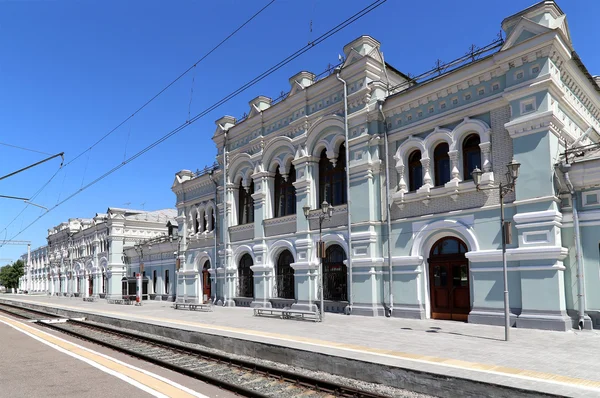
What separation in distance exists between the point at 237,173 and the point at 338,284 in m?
9.00

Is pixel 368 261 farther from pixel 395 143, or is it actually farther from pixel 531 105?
pixel 531 105

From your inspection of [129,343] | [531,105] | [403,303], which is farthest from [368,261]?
[129,343]

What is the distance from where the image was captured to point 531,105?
13.1 metres

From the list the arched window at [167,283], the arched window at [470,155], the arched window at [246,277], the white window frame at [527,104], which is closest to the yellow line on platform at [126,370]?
the arched window at [246,277]

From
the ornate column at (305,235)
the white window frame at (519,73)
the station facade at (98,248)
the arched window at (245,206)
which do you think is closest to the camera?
the white window frame at (519,73)

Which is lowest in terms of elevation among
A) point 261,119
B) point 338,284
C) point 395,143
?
point 338,284

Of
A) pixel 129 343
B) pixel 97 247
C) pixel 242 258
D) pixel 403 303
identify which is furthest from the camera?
pixel 97 247

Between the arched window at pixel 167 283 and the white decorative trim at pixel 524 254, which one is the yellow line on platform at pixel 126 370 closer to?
the white decorative trim at pixel 524 254

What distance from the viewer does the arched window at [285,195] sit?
70.6ft

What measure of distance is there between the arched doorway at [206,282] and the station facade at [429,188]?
2.72 m

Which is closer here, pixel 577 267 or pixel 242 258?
pixel 577 267

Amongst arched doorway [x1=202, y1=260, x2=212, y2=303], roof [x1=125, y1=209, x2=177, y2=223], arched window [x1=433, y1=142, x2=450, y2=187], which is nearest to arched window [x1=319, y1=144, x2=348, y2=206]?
arched window [x1=433, y1=142, x2=450, y2=187]

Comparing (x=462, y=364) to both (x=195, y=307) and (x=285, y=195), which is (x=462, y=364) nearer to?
(x=285, y=195)

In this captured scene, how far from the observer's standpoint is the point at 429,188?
15438mm
